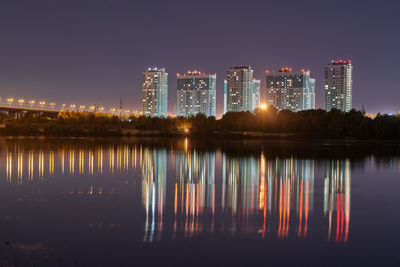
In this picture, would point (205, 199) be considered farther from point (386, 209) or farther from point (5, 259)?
point (5, 259)

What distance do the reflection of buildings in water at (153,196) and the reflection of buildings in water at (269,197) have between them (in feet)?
5.89

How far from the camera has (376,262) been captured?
8078 mm

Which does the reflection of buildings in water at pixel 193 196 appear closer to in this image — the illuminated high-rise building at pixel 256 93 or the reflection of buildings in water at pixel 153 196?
the reflection of buildings in water at pixel 153 196

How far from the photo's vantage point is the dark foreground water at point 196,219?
8.17 m

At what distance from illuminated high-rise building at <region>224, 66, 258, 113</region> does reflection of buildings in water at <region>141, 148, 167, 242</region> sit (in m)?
143

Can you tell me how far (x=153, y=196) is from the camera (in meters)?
13.7

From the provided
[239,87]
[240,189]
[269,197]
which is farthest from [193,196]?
[239,87]

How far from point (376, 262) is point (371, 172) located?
14582 mm

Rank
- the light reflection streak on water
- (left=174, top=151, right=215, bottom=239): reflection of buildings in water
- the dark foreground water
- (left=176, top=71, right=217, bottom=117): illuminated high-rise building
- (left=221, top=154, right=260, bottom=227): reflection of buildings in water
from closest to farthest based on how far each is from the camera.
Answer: the dark foreground water, the light reflection streak on water, (left=174, top=151, right=215, bottom=239): reflection of buildings in water, (left=221, top=154, right=260, bottom=227): reflection of buildings in water, (left=176, top=71, right=217, bottom=117): illuminated high-rise building

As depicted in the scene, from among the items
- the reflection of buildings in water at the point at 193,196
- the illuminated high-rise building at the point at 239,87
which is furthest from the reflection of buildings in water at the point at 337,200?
the illuminated high-rise building at the point at 239,87

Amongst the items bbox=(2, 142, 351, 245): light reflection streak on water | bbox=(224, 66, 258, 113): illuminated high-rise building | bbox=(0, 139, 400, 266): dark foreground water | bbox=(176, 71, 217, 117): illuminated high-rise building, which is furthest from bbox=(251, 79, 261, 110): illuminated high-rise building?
bbox=(0, 139, 400, 266): dark foreground water

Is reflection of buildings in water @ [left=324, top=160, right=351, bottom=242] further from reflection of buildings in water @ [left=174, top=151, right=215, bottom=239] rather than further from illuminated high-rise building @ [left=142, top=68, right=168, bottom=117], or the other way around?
illuminated high-rise building @ [left=142, top=68, right=168, bottom=117]

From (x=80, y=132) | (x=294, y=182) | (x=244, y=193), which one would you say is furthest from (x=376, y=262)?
(x=80, y=132)

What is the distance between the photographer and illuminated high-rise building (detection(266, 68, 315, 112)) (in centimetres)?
16425
